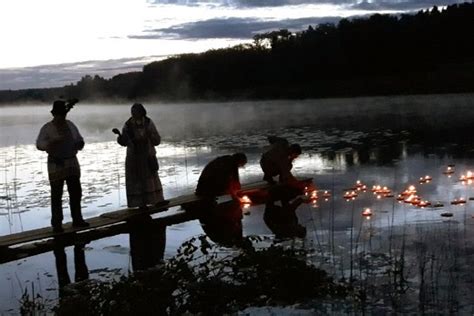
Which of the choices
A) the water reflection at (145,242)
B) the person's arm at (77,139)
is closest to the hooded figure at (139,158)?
the water reflection at (145,242)

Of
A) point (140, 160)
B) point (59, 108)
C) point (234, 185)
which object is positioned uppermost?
point (59, 108)

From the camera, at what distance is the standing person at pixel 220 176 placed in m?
13.8

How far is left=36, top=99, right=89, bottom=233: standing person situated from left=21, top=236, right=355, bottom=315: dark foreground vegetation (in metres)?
3.33

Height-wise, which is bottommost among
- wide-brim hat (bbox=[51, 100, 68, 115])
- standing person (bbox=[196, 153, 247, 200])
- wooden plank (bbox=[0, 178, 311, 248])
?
wooden plank (bbox=[0, 178, 311, 248])

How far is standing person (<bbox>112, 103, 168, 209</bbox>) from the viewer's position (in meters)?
12.4

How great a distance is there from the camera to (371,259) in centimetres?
876

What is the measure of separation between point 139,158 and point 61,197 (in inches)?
74.2

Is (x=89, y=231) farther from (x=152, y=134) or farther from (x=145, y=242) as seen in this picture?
(x=152, y=134)

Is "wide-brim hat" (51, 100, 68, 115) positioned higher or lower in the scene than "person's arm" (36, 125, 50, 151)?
higher

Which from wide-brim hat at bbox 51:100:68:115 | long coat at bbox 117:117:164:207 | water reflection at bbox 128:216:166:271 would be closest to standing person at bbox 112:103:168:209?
long coat at bbox 117:117:164:207

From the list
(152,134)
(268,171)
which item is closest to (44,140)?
(152,134)

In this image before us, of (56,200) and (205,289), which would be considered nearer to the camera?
(205,289)

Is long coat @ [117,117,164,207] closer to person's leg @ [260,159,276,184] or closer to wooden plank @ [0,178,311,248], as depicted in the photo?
wooden plank @ [0,178,311,248]

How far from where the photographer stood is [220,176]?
45.2 feet
